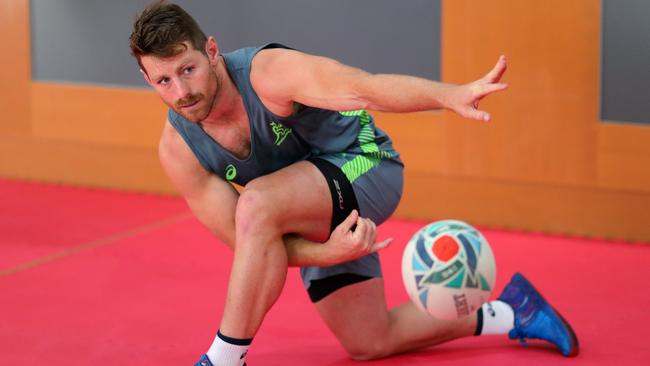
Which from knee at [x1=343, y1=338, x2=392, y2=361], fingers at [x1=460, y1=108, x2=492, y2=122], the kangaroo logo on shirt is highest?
fingers at [x1=460, y1=108, x2=492, y2=122]

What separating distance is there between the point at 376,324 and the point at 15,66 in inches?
142

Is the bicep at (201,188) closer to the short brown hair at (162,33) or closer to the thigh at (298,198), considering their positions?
the thigh at (298,198)

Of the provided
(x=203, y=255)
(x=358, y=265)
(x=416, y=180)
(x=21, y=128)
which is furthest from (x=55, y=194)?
(x=358, y=265)

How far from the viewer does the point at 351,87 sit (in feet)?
8.18

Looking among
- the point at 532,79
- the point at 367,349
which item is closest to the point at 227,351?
the point at 367,349

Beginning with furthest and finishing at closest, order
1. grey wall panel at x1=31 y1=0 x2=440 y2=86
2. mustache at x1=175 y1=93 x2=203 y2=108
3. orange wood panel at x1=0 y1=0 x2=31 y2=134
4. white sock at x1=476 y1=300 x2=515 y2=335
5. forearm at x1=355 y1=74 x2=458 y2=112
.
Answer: orange wood panel at x1=0 y1=0 x2=31 y2=134 < grey wall panel at x1=31 y1=0 x2=440 y2=86 < white sock at x1=476 y1=300 x2=515 y2=335 < mustache at x1=175 y1=93 x2=203 y2=108 < forearm at x1=355 y1=74 x2=458 y2=112

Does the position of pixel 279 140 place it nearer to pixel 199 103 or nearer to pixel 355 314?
pixel 199 103

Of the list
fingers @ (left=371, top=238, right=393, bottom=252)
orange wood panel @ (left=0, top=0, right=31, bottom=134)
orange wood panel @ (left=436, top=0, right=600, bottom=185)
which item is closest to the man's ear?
fingers @ (left=371, top=238, right=393, bottom=252)

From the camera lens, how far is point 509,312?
3.28 m

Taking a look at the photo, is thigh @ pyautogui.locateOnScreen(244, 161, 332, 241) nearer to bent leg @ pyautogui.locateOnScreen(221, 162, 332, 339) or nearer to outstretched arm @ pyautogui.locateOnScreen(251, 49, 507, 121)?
bent leg @ pyautogui.locateOnScreen(221, 162, 332, 339)

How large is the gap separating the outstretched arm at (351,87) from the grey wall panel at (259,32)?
215 cm

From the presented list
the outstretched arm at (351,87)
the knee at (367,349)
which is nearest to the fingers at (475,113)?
the outstretched arm at (351,87)

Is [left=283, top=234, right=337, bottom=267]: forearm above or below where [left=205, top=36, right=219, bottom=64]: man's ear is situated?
below

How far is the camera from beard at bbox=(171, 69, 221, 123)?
110 inches
